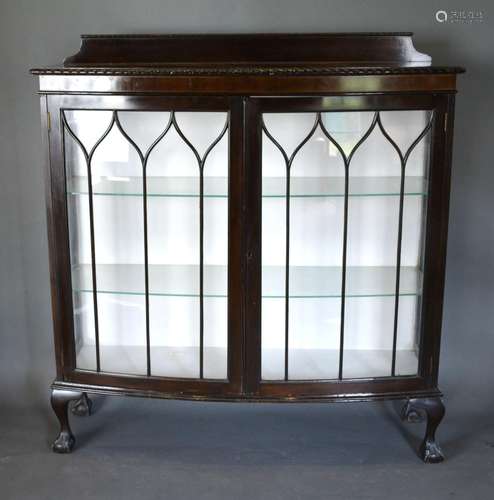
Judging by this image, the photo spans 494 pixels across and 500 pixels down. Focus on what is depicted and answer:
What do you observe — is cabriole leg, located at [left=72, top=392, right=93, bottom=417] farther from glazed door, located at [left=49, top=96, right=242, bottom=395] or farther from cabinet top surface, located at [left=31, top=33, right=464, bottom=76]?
cabinet top surface, located at [left=31, top=33, right=464, bottom=76]

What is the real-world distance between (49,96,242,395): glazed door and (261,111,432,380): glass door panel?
103 millimetres

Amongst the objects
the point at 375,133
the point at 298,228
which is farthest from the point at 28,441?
the point at 375,133

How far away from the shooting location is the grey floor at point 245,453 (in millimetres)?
1633

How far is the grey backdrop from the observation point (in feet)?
5.95

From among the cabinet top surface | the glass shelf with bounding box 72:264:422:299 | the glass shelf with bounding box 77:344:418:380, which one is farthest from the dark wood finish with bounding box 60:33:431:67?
the glass shelf with bounding box 77:344:418:380

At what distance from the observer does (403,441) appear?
185 cm

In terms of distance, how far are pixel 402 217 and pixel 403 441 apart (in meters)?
0.66

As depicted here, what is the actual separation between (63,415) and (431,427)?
3.19 ft

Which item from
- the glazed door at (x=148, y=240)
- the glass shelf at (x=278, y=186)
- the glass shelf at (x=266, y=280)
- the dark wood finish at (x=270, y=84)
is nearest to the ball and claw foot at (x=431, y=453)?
the glass shelf at (x=266, y=280)

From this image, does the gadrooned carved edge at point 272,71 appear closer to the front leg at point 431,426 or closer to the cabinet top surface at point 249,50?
the cabinet top surface at point 249,50

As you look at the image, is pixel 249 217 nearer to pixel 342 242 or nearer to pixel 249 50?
pixel 342 242

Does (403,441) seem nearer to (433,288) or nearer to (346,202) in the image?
(433,288)

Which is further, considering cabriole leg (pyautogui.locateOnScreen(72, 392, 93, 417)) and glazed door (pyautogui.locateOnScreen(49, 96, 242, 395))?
cabriole leg (pyautogui.locateOnScreen(72, 392, 93, 417))

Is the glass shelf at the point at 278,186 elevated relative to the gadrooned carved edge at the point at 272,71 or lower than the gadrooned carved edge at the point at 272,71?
lower
